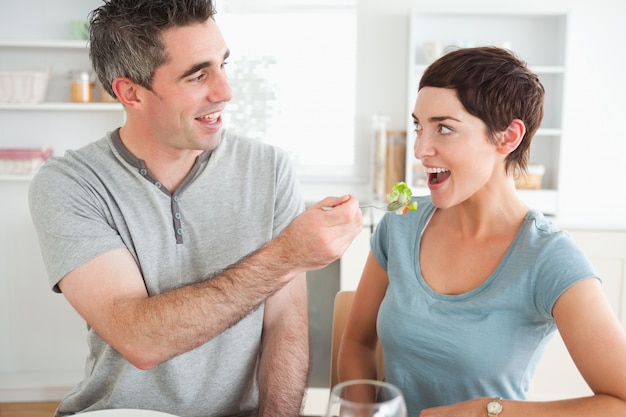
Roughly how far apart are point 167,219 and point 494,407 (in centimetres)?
83

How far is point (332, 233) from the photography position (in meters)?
1.19

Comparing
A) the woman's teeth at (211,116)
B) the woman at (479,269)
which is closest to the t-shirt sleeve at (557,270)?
the woman at (479,269)

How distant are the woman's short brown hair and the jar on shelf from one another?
2170 mm

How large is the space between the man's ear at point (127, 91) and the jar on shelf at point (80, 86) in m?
1.66

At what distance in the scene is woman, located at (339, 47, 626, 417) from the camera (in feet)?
4.21

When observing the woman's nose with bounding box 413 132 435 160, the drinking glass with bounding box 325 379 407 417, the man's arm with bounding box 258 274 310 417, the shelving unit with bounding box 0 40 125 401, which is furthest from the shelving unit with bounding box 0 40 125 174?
the drinking glass with bounding box 325 379 407 417

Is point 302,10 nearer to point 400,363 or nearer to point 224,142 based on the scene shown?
point 224,142

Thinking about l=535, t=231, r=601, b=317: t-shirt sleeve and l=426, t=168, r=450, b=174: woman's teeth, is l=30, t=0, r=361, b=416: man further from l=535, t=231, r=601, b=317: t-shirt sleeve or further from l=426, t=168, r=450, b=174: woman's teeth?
l=535, t=231, r=601, b=317: t-shirt sleeve

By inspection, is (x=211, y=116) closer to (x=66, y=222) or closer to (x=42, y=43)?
(x=66, y=222)

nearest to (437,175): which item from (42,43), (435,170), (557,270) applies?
(435,170)

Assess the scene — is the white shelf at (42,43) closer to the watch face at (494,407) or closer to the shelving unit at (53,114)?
the shelving unit at (53,114)

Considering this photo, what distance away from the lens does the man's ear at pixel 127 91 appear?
61.1 inches

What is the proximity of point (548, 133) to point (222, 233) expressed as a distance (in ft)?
7.19

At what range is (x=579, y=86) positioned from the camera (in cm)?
335
